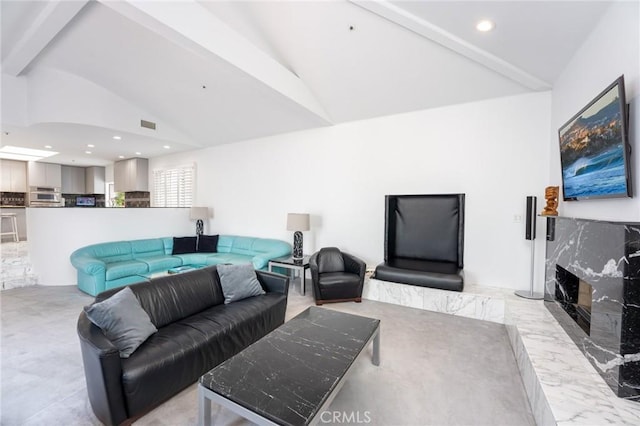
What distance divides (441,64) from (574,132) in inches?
65.0

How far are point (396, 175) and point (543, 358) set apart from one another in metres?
3.03

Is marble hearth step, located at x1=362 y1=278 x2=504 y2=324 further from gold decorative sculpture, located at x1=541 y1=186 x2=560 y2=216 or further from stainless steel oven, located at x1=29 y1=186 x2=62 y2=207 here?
stainless steel oven, located at x1=29 y1=186 x2=62 y2=207

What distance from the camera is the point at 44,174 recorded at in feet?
27.1

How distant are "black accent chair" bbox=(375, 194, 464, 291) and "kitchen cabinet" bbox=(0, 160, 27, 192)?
1059cm

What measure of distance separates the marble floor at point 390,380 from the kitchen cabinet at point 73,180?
762 centimetres

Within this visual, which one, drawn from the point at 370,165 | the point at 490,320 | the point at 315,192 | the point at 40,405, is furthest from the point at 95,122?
the point at 490,320

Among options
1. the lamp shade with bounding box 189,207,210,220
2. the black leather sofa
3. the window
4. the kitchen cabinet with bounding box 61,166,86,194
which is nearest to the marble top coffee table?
the black leather sofa

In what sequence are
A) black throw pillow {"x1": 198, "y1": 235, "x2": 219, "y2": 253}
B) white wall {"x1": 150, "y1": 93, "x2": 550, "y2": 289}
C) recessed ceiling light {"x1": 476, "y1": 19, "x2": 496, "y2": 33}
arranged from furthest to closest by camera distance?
black throw pillow {"x1": 198, "y1": 235, "x2": 219, "y2": 253} → white wall {"x1": 150, "y1": 93, "x2": 550, "y2": 289} → recessed ceiling light {"x1": 476, "y1": 19, "x2": 496, "y2": 33}

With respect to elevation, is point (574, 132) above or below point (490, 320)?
above

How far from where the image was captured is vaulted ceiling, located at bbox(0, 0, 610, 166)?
8.63 ft

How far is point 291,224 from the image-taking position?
4.79 metres

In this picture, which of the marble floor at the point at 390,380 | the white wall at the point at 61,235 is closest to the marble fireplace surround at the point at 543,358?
the marble floor at the point at 390,380

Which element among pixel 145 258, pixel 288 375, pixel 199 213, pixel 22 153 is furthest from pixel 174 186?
pixel 288 375

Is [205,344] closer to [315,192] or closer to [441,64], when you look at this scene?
[315,192]
